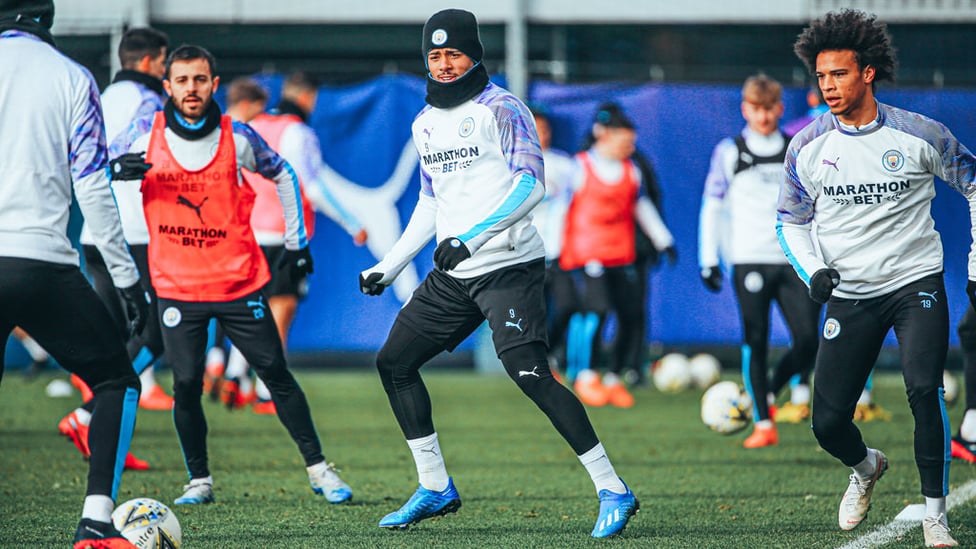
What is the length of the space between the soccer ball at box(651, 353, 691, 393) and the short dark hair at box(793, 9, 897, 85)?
760 cm

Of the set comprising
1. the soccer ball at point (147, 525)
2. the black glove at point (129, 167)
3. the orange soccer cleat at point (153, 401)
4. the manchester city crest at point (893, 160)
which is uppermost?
the manchester city crest at point (893, 160)

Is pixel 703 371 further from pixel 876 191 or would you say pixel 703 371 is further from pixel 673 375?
pixel 876 191

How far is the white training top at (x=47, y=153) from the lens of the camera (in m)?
4.86

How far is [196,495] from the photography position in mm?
6805

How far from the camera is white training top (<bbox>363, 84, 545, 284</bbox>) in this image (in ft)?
19.3

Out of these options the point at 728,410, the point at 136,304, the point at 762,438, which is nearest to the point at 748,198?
the point at 728,410

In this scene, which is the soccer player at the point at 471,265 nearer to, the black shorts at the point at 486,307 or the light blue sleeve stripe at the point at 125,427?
the black shorts at the point at 486,307

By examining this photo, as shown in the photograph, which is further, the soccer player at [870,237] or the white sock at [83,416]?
the white sock at [83,416]

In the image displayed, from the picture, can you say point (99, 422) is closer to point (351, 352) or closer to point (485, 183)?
point (485, 183)

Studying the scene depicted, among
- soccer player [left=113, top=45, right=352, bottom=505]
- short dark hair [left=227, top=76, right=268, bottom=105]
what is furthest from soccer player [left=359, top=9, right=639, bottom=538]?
short dark hair [left=227, top=76, right=268, bottom=105]

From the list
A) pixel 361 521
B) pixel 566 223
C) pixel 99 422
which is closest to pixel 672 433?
pixel 566 223

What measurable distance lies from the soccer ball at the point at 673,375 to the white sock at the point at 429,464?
7355mm

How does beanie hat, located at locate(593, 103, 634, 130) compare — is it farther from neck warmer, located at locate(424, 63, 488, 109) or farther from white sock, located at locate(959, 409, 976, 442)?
neck warmer, located at locate(424, 63, 488, 109)

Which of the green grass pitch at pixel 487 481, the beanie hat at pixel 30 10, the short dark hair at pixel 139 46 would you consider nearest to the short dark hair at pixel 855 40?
the green grass pitch at pixel 487 481
